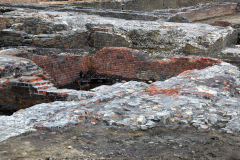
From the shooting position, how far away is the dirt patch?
8.68 feet

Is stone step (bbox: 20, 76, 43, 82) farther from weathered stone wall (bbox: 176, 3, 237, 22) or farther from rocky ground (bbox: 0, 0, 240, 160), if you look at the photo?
weathered stone wall (bbox: 176, 3, 237, 22)

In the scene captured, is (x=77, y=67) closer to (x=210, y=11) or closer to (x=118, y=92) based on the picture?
(x=118, y=92)

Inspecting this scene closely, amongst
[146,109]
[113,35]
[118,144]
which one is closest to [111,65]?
[113,35]

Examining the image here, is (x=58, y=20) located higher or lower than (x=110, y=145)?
higher

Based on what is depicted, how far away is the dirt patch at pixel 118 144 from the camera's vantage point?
2.64m

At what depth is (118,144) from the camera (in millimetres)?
2896

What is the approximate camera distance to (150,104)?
12.2ft

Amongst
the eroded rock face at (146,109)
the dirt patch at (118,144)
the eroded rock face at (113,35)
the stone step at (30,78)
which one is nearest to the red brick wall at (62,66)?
the eroded rock face at (113,35)

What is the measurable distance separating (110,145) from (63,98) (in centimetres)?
180

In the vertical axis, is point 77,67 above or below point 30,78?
below

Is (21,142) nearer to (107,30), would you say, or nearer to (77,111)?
(77,111)

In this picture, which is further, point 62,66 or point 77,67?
point 77,67

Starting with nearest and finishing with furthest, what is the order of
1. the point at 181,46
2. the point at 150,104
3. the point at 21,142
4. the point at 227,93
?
the point at 21,142
the point at 150,104
the point at 227,93
the point at 181,46

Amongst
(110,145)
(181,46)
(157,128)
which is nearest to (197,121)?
(157,128)
